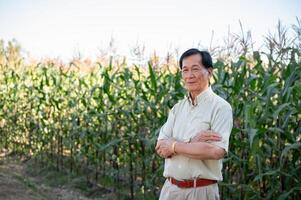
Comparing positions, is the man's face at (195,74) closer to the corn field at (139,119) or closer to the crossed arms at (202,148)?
the crossed arms at (202,148)

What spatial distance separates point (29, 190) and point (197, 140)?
4.13m

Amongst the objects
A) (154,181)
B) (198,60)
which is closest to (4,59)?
(154,181)

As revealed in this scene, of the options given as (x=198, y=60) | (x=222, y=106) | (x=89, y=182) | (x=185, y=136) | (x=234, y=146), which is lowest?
(x=89, y=182)

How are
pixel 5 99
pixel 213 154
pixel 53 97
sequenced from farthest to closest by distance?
pixel 5 99
pixel 53 97
pixel 213 154

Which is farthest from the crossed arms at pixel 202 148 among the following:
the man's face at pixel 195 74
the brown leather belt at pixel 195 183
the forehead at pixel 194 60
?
the forehead at pixel 194 60

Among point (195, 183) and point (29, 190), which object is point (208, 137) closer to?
point (195, 183)

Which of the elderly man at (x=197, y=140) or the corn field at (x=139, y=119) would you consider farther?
the corn field at (x=139, y=119)

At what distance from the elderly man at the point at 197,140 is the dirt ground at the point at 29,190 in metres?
3.25

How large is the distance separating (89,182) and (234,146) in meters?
3.13

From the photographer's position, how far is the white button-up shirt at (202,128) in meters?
2.28

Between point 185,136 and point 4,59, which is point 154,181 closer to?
point 185,136

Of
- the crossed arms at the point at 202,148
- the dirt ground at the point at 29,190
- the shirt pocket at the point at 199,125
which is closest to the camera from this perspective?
the crossed arms at the point at 202,148

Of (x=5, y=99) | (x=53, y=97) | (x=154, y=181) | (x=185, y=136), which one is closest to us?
(x=185, y=136)

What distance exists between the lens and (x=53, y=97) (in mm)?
7133
